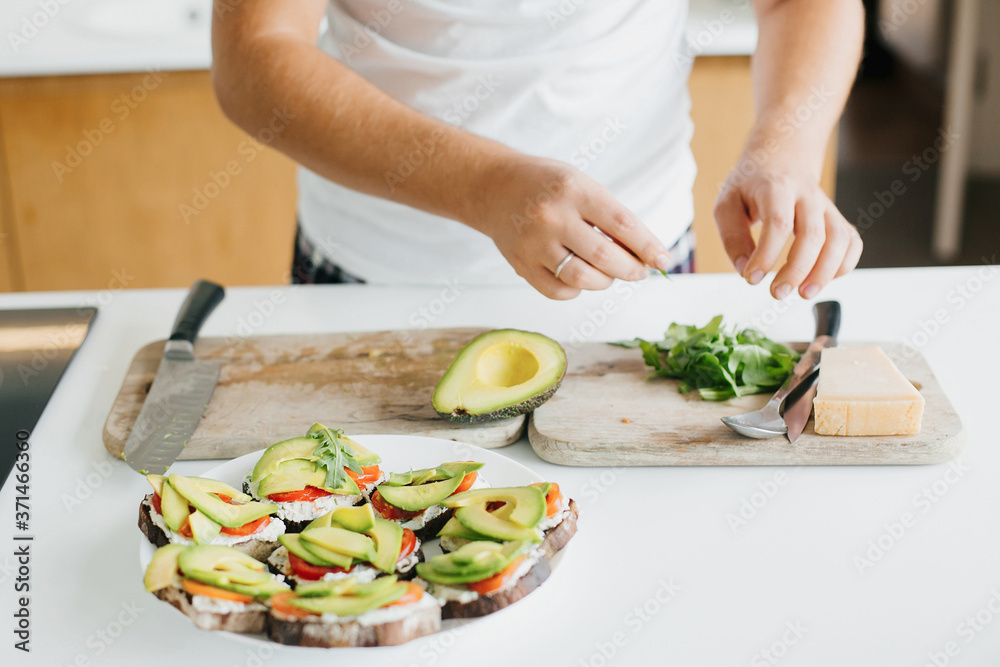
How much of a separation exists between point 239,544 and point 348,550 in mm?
102

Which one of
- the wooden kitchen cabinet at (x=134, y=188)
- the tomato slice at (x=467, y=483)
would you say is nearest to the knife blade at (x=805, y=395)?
the tomato slice at (x=467, y=483)

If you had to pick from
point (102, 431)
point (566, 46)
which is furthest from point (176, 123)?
point (102, 431)

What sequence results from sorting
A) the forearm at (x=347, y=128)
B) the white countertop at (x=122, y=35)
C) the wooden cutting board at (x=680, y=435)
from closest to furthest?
the wooden cutting board at (x=680, y=435) < the forearm at (x=347, y=128) < the white countertop at (x=122, y=35)

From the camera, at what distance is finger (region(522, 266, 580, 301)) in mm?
956

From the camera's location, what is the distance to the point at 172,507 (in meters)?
0.71

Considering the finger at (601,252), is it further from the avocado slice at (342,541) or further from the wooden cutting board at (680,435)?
the avocado slice at (342,541)

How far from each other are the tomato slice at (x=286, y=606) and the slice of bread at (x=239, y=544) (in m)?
0.08

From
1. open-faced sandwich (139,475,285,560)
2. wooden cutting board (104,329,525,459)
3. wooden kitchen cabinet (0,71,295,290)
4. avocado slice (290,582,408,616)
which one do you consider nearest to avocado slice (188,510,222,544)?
open-faced sandwich (139,475,285,560)

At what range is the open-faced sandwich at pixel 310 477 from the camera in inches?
29.2

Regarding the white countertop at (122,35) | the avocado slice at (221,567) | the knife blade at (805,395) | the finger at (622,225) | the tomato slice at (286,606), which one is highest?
the finger at (622,225)

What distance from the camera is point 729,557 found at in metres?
0.76

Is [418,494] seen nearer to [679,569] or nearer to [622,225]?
[679,569]

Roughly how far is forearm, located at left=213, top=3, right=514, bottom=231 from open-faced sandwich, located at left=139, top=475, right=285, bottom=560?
42cm

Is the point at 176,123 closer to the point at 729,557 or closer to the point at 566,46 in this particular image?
the point at 566,46
